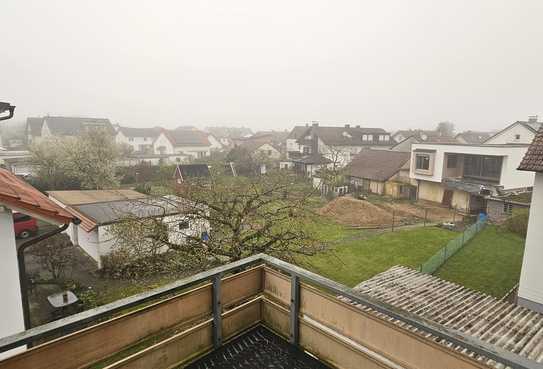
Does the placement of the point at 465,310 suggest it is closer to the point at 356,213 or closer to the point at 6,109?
the point at 6,109

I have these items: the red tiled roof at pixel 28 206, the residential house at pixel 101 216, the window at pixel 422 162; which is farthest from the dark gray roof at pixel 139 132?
the red tiled roof at pixel 28 206

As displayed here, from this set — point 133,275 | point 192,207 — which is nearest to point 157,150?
point 133,275

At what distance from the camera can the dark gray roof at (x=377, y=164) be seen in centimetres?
3406

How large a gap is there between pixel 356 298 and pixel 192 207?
797 centimetres

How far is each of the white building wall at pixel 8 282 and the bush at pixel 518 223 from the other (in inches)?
981

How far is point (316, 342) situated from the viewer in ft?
10.6

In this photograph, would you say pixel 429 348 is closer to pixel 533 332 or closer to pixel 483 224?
pixel 533 332

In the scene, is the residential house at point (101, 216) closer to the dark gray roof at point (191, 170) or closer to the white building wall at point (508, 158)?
the dark gray roof at point (191, 170)

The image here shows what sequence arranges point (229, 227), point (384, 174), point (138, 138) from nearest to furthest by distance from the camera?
point (229, 227)
point (384, 174)
point (138, 138)

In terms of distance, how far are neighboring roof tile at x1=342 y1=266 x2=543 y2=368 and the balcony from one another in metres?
4.80

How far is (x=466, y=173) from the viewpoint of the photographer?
29.7m

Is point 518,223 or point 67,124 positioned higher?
point 67,124

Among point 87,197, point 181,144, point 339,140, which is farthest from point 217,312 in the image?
point 181,144

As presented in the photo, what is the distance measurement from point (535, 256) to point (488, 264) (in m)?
5.67
